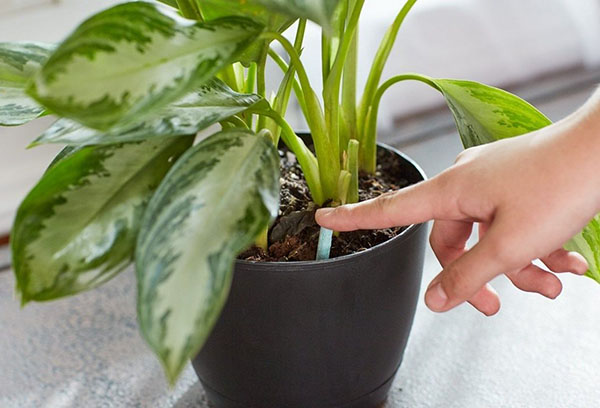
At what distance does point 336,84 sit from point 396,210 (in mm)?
155

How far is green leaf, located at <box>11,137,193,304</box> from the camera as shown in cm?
51

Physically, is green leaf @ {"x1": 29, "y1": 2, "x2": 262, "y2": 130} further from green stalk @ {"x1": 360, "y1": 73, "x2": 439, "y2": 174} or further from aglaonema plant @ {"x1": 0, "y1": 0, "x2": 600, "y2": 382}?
green stalk @ {"x1": 360, "y1": 73, "x2": 439, "y2": 174}

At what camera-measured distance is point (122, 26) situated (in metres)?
0.49

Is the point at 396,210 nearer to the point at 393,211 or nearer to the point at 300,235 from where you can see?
the point at 393,211

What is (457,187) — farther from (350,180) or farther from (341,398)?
(341,398)

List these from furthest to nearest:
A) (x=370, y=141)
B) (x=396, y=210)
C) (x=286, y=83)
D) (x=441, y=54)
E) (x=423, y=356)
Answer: (x=441, y=54), (x=423, y=356), (x=370, y=141), (x=286, y=83), (x=396, y=210)

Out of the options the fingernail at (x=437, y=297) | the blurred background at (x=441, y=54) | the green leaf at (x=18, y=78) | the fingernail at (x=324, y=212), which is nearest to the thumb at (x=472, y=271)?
the fingernail at (x=437, y=297)

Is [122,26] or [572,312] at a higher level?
[122,26]

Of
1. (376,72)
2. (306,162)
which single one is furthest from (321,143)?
(376,72)

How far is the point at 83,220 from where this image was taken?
21.1 inches

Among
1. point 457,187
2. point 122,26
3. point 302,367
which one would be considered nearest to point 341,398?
point 302,367

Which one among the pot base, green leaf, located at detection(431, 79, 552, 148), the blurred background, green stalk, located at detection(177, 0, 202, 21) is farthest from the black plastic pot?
the blurred background

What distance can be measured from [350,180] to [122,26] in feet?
0.92

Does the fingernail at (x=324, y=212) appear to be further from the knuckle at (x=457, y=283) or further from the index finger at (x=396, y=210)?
the knuckle at (x=457, y=283)
